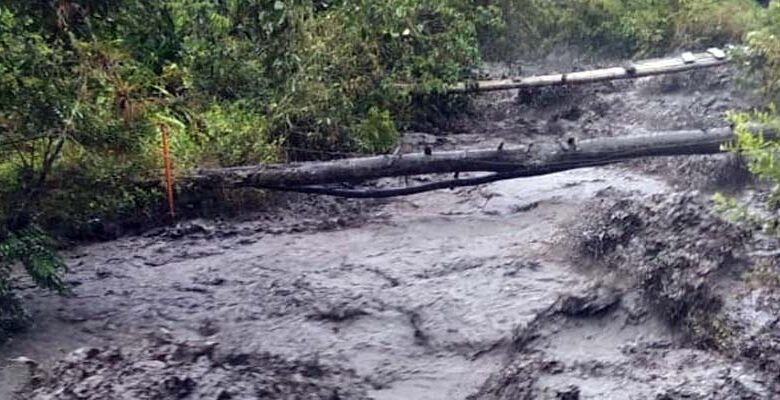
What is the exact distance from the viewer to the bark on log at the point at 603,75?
1118 cm

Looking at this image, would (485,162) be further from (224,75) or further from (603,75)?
(603,75)

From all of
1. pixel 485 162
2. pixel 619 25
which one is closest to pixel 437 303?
pixel 485 162

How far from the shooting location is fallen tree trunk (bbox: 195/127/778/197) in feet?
28.2

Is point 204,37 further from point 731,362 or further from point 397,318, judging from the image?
point 731,362

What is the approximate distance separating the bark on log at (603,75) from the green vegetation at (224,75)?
0.25 meters

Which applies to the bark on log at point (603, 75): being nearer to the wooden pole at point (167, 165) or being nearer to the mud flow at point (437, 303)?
the mud flow at point (437, 303)

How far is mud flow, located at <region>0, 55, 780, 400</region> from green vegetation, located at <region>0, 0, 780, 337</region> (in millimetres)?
566

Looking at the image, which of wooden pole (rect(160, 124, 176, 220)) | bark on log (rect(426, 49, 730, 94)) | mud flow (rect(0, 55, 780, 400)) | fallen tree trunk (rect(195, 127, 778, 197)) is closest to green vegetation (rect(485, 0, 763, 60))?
bark on log (rect(426, 49, 730, 94))

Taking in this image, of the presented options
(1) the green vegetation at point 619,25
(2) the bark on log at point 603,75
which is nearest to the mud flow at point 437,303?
(2) the bark on log at point 603,75

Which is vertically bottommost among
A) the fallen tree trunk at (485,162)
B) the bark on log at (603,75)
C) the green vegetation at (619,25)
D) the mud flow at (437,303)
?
the mud flow at (437,303)

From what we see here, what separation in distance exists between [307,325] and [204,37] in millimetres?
3615

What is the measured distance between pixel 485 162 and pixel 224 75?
282cm

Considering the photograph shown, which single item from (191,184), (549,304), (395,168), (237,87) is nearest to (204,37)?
(237,87)

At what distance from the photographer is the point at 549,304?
281 inches
